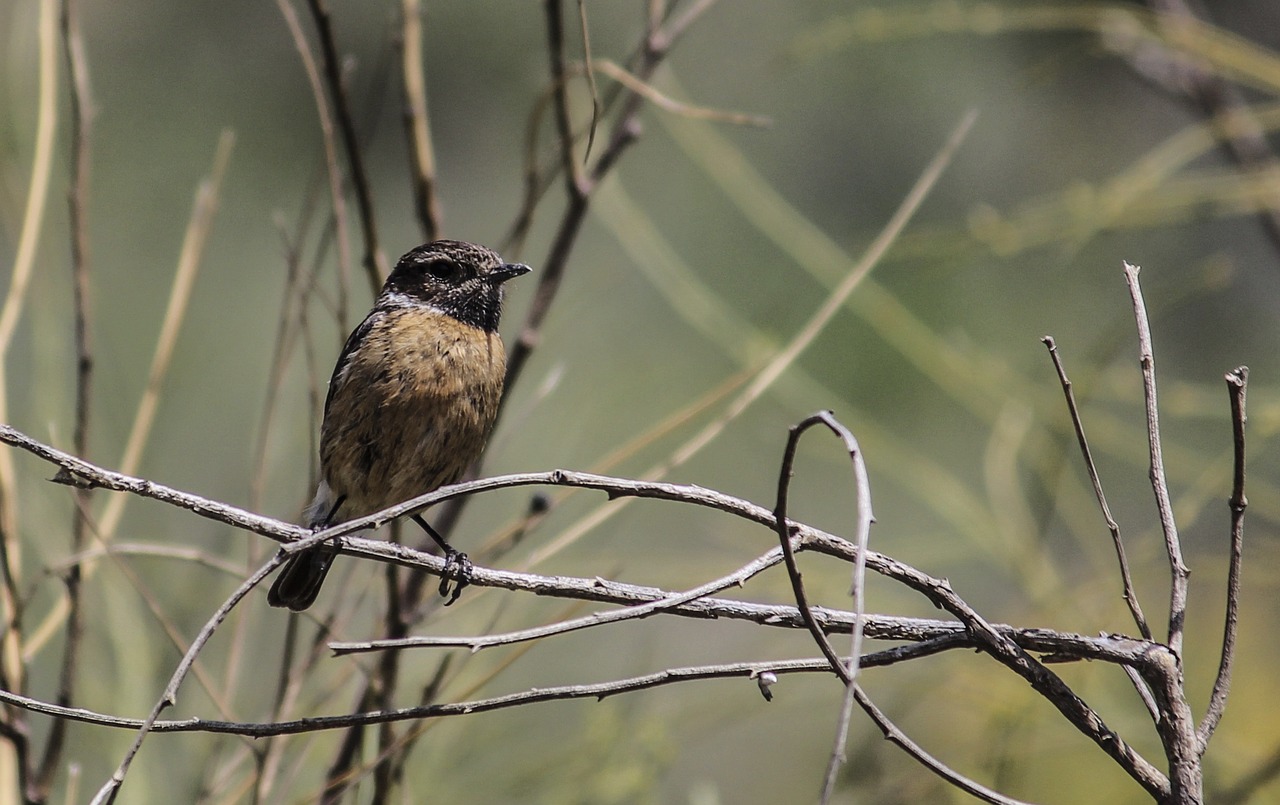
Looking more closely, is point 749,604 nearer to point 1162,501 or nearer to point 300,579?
point 1162,501

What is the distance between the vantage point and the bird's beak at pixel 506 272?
3289mm

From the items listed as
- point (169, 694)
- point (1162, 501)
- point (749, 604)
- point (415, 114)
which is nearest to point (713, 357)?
point (415, 114)

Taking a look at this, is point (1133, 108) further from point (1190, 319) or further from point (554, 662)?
point (554, 662)

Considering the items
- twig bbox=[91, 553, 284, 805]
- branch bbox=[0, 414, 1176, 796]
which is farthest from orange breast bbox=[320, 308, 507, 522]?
twig bbox=[91, 553, 284, 805]

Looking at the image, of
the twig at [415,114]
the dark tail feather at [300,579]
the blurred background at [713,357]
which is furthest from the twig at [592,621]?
the dark tail feather at [300,579]

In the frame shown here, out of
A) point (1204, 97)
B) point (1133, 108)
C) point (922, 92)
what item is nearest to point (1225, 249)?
point (1133, 108)

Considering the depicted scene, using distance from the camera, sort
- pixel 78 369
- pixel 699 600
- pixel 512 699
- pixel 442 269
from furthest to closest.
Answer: pixel 442 269 < pixel 78 369 < pixel 699 600 < pixel 512 699

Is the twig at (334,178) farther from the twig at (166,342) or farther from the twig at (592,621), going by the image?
the twig at (592,621)

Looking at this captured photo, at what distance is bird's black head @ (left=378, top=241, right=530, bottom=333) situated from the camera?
11.7ft

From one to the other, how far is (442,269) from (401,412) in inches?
19.8

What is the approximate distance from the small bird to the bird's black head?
0.05 feet

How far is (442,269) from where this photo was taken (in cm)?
359

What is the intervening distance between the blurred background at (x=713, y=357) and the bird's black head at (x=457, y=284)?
0.21 meters

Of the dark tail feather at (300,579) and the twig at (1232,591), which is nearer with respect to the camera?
the twig at (1232,591)
